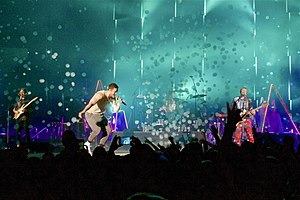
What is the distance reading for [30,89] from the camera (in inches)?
578

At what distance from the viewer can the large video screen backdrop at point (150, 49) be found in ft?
49.1

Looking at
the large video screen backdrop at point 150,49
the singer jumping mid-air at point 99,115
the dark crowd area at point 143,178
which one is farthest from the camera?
the large video screen backdrop at point 150,49

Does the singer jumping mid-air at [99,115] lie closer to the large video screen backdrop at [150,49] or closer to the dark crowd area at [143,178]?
the dark crowd area at [143,178]

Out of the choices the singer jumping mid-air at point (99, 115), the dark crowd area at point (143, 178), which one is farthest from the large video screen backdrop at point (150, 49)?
the dark crowd area at point (143, 178)

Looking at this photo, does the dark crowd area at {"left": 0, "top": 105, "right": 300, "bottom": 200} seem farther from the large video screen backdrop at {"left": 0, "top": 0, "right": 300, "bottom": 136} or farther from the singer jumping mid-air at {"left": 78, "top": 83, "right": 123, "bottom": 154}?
the large video screen backdrop at {"left": 0, "top": 0, "right": 300, "bottom": 136}

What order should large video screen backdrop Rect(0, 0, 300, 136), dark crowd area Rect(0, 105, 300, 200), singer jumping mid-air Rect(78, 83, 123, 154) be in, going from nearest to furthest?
dark crowd area Rect(0, 105, 300, 200) → singer jumping mid-air Rect(78, 83, 123, 154) → large video screen backdrop Rect(0, 0, 300, 136)

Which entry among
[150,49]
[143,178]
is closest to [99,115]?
[143,178]

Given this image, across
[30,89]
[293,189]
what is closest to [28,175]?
[293,189]

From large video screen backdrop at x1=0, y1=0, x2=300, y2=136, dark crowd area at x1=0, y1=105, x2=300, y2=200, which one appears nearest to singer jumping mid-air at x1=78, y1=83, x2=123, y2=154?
dark crowd area at x1=0, y1=105, x2=300, y2=200

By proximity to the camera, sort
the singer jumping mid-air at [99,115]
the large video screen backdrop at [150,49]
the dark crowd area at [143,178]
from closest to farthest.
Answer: the dark crowd area at [143,178], the singer jumping mid-air at [99,115], the large video screen backdrop at [150,49]

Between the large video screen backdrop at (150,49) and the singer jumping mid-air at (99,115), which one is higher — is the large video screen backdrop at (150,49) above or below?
above

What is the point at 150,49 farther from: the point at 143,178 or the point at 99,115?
the point at 143,178

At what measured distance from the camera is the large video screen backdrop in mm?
14953

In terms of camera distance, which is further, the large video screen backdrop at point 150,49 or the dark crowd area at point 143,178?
the large video screen backdrop at point 150,49
